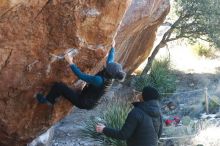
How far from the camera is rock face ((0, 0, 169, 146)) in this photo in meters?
7.71

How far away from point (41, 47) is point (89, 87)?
1058mm

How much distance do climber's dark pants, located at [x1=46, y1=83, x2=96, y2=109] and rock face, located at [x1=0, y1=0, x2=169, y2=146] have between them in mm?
181

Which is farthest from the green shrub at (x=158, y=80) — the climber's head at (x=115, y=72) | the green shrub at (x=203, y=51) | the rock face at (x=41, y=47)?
the climber's head at (x=115, y=72)

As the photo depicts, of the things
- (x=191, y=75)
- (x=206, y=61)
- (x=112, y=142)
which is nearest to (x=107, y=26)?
(x=112, y=142)

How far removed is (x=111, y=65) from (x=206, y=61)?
16.1 m

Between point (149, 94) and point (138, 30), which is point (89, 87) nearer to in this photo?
point (149, 94)

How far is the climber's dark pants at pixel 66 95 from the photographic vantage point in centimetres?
830

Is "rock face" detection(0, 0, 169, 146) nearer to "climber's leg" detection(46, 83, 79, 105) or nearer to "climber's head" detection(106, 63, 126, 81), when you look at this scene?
"climber's leg" detection(46, 83, 79, 105)

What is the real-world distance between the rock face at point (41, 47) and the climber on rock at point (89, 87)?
0.21m

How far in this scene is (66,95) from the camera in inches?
330

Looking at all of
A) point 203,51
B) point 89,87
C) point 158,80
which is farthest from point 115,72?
point 203,51

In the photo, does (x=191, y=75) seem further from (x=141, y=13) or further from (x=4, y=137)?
(x=4, y=137)

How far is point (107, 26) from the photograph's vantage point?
832 centimetres

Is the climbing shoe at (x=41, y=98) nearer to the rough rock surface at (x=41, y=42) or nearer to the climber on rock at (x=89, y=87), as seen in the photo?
the climber on rock at (x=89, y=87)
